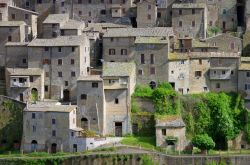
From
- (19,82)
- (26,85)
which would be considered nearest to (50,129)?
(26,85)

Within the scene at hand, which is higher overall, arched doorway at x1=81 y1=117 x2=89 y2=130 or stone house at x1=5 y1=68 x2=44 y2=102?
stone house at x1=5 y1=68 x2=44 y2=102

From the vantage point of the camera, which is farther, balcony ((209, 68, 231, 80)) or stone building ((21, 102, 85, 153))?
balcony ((209, 68, 231, 80))

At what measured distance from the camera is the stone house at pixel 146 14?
345 feet

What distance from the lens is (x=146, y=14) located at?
105 metres

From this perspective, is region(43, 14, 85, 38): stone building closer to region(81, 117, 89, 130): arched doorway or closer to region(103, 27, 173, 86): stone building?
region(103, 27, 173, 86): stone building

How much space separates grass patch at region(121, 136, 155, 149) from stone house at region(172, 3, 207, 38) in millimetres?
17191

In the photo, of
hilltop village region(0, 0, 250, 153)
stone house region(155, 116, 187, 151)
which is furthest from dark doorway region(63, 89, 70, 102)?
stone house region(155, 116, 187, 151)

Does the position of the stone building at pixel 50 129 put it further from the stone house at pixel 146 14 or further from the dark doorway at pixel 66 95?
the stone house at pixel 146 14

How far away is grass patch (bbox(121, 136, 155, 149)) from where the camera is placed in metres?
89.9

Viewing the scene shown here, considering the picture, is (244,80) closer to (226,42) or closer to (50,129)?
(226,42)

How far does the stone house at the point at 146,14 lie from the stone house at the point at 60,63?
39.5ft

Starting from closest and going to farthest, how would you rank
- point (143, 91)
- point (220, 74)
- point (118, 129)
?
1. point (118, 129)
2. point (143, 91)
3. point (220, 74)

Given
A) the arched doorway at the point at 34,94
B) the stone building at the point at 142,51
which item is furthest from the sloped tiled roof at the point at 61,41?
the arched doorway at the point at 34,94

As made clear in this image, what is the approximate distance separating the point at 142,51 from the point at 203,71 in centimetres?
703
